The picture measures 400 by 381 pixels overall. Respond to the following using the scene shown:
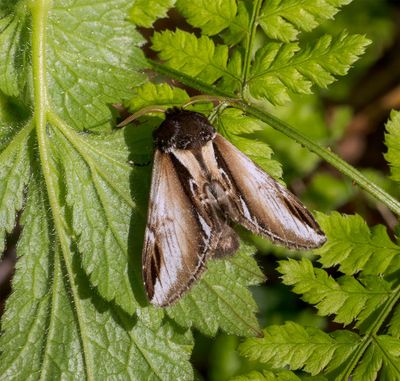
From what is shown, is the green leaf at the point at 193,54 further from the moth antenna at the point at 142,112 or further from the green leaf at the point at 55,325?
the green leaf at the point at 55,325

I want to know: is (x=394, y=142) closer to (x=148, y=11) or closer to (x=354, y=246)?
(x=354, y=246)

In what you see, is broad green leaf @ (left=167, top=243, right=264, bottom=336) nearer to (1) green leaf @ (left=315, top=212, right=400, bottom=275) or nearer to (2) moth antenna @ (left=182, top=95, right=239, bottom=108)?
(1) green leaf @ (left=315, top=212, right=400, bottom=275)

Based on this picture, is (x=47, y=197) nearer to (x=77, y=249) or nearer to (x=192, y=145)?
(x=77, y=249)

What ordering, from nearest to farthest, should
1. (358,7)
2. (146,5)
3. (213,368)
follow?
(146,5)
(213,368)
(358,7)

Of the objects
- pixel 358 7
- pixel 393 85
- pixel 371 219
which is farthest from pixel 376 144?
pixel 358 7

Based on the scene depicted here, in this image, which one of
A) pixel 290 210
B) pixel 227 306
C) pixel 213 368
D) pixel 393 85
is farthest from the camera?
pixel 393 85

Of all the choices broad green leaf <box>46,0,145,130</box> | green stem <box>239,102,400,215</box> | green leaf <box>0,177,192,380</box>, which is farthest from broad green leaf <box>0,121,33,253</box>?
green stem <box>239,102,400,215</box>
